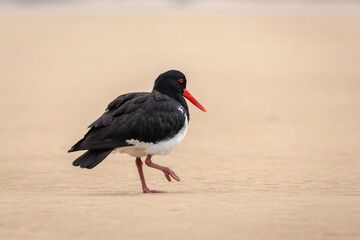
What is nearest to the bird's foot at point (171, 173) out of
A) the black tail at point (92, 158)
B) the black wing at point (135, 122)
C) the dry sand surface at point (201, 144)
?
the dry sand surface at point (201, 144)

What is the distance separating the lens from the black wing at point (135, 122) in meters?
8.16

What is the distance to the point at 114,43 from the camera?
39094 mm

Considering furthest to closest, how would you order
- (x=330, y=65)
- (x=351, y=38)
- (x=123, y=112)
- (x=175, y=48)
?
(x=351, y=38), (x=175, y=48), (x=330, y=65), (x=123, y=112)

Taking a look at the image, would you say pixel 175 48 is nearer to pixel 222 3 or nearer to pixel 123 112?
pixel 123 112

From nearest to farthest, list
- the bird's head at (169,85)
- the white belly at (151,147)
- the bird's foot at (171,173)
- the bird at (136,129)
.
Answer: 1. the bird at (136,129)
2. the white belly at (151,147)
3. the bird's foot at (171,173)
4. the bird's head at (169,85)

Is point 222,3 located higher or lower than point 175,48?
lower

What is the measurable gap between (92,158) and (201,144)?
19.4 ft

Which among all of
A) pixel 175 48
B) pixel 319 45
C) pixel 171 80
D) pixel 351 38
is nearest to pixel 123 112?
pixel 171 80

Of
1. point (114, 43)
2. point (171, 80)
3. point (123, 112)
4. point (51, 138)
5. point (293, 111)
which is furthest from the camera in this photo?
point (114, 43)

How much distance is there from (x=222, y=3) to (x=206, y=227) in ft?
332

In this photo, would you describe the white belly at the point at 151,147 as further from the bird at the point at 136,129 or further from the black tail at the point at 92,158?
the black tail at the point at 92,158

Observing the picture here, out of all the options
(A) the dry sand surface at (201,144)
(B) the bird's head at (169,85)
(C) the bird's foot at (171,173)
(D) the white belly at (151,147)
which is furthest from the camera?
(B) the bird's head at (169,85)

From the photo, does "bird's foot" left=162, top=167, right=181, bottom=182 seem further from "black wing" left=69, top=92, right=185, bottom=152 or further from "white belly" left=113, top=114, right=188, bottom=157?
"black wing" left=69, top=92, right=185, bottom=152

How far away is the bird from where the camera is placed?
26.7 ft
